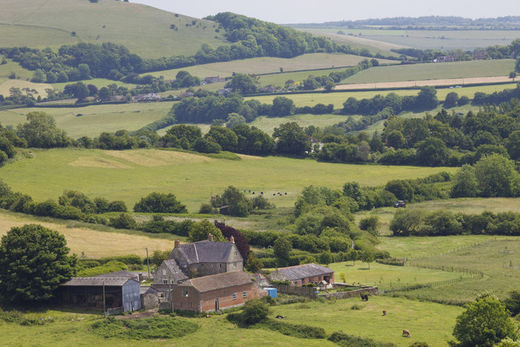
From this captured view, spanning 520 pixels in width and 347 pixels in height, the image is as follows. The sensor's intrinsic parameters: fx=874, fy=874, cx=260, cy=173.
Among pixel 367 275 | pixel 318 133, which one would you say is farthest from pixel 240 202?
pixel 318 133

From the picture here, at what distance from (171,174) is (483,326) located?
91.2 meters

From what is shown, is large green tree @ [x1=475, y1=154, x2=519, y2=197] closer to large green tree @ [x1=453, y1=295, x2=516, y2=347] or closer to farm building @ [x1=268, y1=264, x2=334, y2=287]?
farm building @ [x1=268, y1=264, x2=334, y2=287]

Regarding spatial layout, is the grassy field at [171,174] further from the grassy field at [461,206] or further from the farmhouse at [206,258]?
the farmhouse at [206,258]

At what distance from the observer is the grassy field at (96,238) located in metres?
96.6

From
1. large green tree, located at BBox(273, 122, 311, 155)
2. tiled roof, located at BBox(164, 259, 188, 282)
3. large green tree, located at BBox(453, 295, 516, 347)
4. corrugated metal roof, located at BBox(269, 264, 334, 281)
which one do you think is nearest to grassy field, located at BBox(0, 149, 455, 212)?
large green tree, located at BBox(273, 122, 311, 155)

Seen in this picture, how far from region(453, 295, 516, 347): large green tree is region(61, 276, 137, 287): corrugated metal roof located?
94.2ft

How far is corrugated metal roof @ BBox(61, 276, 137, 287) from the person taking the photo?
75.1 metres

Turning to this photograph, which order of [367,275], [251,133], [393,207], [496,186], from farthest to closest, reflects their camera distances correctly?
[251,133] → [496,186] → [393,207] → [367,275]

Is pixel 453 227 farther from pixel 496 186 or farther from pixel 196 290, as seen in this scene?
pixel 196 290

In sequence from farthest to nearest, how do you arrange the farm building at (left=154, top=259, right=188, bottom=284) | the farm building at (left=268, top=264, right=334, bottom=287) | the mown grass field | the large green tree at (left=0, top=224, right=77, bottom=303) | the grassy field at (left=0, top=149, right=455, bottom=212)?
the grassy field at (left=0, top=149, right=455, bottom=212)
the farm building at (left=268, top=264, right=334, bottom=287)
the farm building at (left=154, top=259, right=188, bottom=284)
the large green tree at (left=0, top=224, right=77, bottom=303)
the mown grass field

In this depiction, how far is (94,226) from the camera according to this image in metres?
107

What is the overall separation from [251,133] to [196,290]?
341ft

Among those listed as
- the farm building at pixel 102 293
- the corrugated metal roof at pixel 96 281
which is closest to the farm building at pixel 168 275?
the farm building at pixel 102 293

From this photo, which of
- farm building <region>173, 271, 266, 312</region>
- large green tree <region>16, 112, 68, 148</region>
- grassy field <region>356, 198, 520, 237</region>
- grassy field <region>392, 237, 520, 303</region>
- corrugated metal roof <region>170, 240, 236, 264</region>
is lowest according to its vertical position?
grassy field <region>356, 198, 520, 237</region>
